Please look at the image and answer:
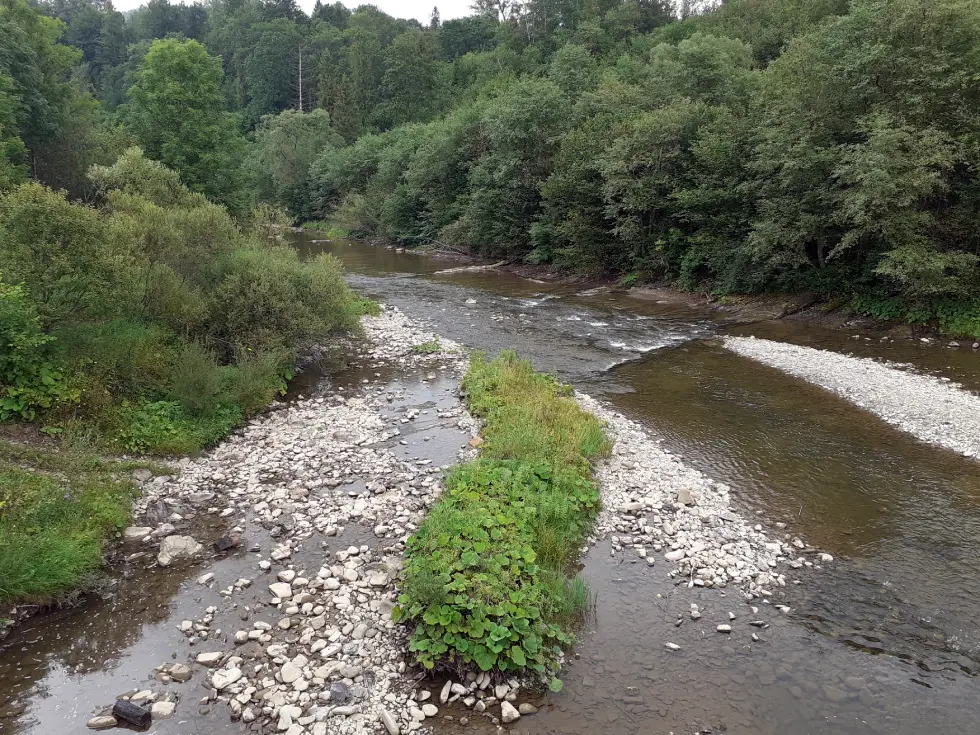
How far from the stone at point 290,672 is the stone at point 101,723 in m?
1.84

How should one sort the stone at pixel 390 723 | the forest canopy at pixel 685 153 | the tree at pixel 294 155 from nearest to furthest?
the stone at pixel 390 723
the forest canopy at pixel 685 153
the tree at pixel 294 155

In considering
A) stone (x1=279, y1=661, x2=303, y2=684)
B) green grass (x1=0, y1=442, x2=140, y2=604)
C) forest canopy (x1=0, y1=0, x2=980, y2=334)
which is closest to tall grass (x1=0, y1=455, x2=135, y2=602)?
green grass (x1=0, y1=442, x2=140, y2=604)

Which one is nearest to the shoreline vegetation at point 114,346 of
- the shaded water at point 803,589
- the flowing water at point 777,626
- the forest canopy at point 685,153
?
the flowing water at point 777,626

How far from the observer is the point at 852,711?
710 cm

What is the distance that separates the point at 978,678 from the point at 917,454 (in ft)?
24.0

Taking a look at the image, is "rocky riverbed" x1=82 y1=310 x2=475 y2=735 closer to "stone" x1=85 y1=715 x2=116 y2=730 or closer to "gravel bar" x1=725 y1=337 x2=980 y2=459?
"stone" x1=85 y1=715 x2=116 y2=730

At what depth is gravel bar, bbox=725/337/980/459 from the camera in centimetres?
1451

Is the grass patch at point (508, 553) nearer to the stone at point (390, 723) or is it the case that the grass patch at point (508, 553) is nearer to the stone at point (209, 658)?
the stone at point (390, 723)

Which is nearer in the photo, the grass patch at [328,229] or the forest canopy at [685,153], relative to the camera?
the forest canopy at [685,153]

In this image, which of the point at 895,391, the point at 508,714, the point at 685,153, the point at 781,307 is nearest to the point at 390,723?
the point at 508,714

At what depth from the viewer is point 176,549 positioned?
983cm

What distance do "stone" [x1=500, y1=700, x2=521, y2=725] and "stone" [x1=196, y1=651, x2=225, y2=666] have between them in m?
3.72

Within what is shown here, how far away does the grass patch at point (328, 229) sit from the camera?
6955 centimetres

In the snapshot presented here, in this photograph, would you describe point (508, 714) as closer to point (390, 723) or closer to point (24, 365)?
point (390, 723)
